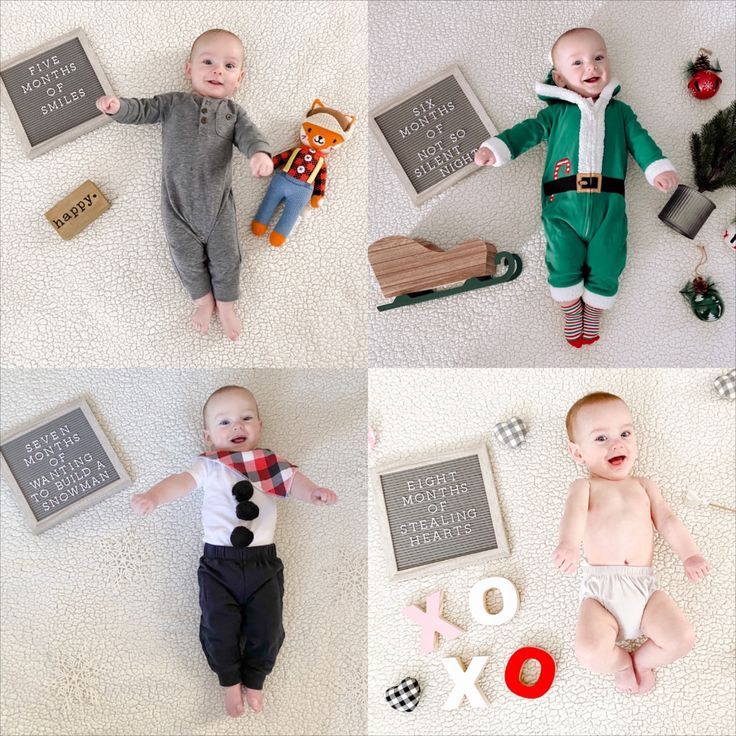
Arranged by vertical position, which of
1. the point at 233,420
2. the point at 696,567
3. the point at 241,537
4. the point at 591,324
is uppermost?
the point at 591,324

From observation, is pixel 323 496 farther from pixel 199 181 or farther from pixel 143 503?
pixel 199 181

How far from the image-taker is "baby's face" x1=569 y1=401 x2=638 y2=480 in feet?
4.66

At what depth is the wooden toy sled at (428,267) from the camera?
1.49 metres

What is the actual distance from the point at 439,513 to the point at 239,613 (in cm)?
45

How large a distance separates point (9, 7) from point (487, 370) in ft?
4.43

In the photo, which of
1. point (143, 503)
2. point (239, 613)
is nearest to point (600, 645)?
point (239, 613)

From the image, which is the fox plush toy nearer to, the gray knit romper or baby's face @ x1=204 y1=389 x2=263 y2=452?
the gray knit romper

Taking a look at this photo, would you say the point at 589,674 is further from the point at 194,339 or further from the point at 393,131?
the point at 393,131

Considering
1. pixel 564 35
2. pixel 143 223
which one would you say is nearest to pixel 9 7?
pixel 143 223

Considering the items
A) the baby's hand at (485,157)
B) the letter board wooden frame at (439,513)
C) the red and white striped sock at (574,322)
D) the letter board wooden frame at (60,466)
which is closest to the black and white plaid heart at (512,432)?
the letter board wooden frame at (439,513)

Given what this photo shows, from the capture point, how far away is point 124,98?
1.51 metres

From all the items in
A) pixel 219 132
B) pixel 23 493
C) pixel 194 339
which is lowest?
pixel 23 493

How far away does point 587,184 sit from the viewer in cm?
145

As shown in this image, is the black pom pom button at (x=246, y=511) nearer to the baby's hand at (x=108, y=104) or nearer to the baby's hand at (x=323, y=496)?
the baby's hand at (x=323, y=496)
